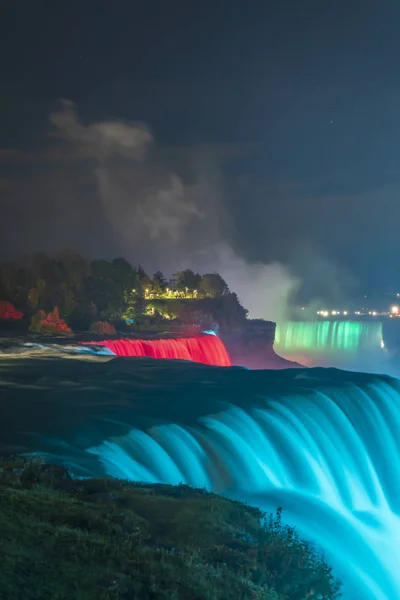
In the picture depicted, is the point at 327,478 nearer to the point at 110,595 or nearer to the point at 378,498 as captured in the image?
the point at 378,498

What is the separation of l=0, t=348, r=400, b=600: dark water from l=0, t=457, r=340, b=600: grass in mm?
1516

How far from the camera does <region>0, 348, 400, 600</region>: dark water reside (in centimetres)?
1280

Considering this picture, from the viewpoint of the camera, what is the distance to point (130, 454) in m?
13.7

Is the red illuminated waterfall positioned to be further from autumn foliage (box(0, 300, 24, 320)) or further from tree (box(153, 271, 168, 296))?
tree (box(153, 271, 168, 296))

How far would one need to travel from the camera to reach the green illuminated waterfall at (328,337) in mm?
116750

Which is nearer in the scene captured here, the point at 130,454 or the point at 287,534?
the point at 287,534

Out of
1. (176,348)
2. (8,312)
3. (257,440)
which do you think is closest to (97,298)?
(8,312)

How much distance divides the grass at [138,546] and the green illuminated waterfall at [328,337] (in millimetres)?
101172

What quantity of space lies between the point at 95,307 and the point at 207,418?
4934cm

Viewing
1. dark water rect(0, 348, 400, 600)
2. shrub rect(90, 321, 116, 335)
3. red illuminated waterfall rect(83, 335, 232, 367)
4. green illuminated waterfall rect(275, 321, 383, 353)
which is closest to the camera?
dark water rect(0, 348, 400, 600)

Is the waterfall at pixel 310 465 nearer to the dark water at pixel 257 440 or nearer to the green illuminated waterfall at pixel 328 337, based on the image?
the dark water at pixel 257 440

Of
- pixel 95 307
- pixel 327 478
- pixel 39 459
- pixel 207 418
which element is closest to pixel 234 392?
pixel 207 418

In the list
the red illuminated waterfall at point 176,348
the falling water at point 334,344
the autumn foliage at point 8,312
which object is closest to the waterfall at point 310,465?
the red illuminated waterfall at point 176,348

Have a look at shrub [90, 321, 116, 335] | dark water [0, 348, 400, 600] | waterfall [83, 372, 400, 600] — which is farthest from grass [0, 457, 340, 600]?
shrub [90, 321, 116, 335]
